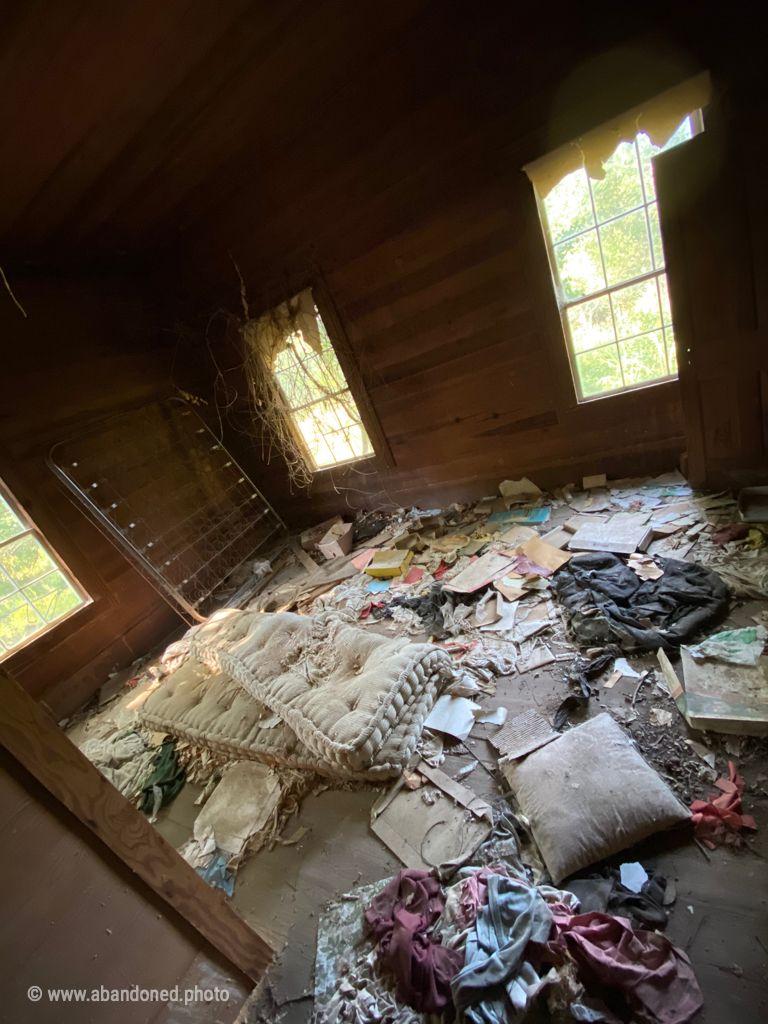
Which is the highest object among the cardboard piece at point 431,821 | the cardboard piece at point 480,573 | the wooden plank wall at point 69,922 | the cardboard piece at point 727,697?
the wooden plank wall at point 69,922

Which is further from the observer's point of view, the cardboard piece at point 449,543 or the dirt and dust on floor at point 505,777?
the cardboard piece at point 449,543

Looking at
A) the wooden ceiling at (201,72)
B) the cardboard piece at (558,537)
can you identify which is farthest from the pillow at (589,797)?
the wooden ceiling at (201,72)

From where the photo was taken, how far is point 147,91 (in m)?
2.47

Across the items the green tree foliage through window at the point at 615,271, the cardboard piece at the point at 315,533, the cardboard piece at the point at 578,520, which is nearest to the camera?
the green tree foliage through window at the point at 615,271

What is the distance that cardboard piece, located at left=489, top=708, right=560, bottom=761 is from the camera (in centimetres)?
175

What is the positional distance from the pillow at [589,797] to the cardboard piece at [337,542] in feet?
8.89

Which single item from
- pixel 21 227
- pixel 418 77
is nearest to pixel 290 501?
pixel 21 227

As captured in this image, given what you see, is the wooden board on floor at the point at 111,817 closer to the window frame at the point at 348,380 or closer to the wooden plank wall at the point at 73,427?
the wooden plank wall at the point at 73,427

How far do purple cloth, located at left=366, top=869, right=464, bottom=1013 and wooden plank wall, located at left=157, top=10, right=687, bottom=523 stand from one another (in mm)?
2919

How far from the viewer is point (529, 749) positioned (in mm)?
1731

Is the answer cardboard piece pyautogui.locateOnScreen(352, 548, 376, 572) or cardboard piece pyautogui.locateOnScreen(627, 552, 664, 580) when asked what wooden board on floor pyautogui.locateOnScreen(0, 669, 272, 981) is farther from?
cardboard piece pyautogui.locateOnScreen(352, 548, 376, 572)

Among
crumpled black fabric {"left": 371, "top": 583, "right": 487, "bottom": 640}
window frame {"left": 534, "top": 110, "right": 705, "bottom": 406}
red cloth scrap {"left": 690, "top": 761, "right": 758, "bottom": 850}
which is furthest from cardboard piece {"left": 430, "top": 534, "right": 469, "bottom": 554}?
red cloth scrap {"left": 690, "top": 761, "right": 758, "bottom": 850}

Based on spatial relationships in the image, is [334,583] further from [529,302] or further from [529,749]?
[529,302]

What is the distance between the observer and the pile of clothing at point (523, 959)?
1.09 metres
